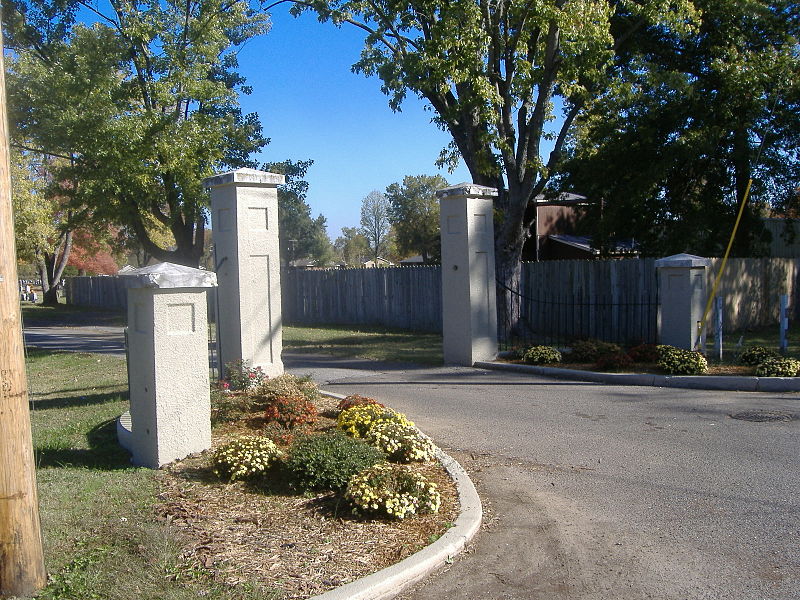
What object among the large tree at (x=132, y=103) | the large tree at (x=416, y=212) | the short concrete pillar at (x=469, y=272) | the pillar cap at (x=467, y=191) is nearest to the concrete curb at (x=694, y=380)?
the short concrete pillar at (x=469, y=272)

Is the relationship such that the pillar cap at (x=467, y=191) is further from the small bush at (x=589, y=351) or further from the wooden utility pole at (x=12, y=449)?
the wooden utility pole at (x=12, y=449)

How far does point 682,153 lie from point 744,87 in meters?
2.09

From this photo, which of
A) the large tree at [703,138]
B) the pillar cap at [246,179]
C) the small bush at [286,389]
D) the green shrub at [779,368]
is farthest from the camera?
the large tree at [703,138]

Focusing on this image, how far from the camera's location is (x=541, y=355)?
12500mm

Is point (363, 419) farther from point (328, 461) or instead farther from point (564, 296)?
point (564, 296)

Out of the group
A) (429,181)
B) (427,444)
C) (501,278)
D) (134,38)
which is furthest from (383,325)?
(429,181)

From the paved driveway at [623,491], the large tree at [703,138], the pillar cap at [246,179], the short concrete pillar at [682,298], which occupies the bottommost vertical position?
the paved driveway at [623,491]

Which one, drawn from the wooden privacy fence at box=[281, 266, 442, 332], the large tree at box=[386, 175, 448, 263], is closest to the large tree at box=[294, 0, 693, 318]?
the wooden privacy fence at box=[281, 266, 442, 332]

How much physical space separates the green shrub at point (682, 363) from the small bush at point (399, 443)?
18.2 ft

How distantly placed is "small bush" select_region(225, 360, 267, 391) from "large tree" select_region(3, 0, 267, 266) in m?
13.4

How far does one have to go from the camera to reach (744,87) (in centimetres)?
1759

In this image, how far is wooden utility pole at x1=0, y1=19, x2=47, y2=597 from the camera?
13.0 ft

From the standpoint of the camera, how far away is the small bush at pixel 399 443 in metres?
6.52

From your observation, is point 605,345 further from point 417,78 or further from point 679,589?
point 679,589
